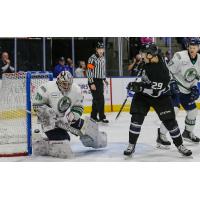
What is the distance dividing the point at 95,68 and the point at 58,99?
2288 mm

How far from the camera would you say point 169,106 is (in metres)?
4.34

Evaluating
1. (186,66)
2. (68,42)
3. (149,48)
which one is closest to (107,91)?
(68,42)

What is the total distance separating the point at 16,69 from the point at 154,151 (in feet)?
15.5

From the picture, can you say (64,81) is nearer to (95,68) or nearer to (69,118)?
(69,118)

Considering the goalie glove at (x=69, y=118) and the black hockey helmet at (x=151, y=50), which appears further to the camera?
the goalie glove at (x=69, y=118)

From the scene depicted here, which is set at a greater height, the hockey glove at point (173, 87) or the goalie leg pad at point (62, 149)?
the hockey glove at point (173, 87)

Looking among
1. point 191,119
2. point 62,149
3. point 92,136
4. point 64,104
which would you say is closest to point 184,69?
point 191,119

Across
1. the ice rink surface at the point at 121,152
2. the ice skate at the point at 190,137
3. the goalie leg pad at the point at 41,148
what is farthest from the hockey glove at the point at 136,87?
the ice skate at the point at 190,137

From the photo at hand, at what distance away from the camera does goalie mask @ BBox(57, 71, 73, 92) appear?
4.36 metres

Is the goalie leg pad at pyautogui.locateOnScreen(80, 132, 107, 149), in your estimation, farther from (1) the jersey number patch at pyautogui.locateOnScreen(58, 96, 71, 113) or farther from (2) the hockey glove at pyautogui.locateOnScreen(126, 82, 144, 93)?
(2) the hockey glove at pyautogui.locateOnScreen(126, 82, 144, 93)

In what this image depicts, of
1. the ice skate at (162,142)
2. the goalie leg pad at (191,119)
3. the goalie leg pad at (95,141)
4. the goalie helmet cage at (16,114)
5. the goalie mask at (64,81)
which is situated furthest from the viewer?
the goalie leg pad at (191,119)

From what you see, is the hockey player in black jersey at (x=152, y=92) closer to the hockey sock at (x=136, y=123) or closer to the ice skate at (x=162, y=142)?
the hockey sock at (x=136, y=123)

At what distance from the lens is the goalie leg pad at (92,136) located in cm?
469

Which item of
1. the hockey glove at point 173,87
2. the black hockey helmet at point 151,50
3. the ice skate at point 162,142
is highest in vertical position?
the black hockey helmet at point 151,50
